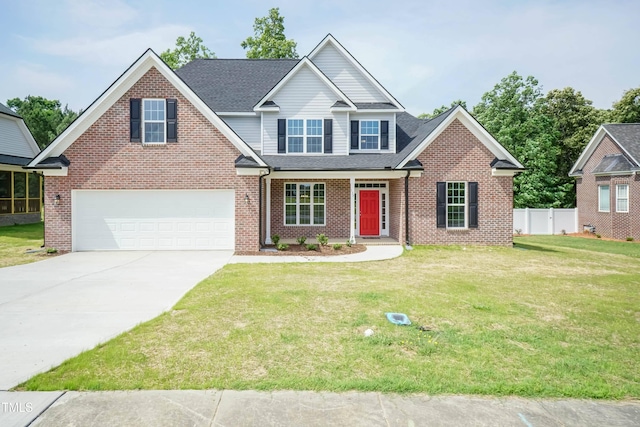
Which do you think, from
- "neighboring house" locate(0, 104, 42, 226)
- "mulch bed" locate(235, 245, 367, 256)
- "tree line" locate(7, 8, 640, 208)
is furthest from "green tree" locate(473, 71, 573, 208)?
"neighboring house" locate(0, 104, 42, 226)

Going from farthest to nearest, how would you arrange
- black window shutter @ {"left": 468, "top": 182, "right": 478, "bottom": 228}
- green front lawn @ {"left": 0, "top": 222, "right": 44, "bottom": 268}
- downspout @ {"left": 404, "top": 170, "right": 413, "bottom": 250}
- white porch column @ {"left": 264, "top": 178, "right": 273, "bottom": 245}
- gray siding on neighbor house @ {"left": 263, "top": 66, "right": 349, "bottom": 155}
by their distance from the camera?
gray siding on neighbor house @ {"left": 263, "top": 66, "right": 349, "bottom": 155} < white porch column @ {"left": 264, "top": 178, "right": 273, "bottom": 245} < black window shutter @ {"left": 468, "top": 182, "right": 478, "bottom": 228} < downspout @ {"left": 404, "top": 170, "right": 413, "bottom": 250} < green front lawn @ {"left": 0, "top": 222, "right": 44, "bottom": 268}

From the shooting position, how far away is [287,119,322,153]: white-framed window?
58.7ft

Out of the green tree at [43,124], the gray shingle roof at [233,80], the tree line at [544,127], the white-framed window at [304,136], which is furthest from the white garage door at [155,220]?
the green tree at [43,124]

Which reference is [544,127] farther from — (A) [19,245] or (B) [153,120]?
(A) [19,245]

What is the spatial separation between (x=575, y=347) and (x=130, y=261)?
40.1ft

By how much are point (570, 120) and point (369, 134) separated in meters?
25.5

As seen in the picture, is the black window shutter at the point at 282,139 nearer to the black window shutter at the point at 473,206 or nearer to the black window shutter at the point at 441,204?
the black window shutter at the point at 441,204

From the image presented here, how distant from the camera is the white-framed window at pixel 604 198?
76.7 ft

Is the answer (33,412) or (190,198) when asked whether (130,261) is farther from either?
(33,412)

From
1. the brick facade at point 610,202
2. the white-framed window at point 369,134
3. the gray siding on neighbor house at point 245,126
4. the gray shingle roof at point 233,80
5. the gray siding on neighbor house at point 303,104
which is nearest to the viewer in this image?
the gray siding on neighbor house at point 303,104

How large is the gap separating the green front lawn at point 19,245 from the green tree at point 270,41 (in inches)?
926

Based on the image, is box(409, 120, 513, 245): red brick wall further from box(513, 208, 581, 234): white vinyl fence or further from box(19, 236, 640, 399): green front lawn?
box(513, 208, 581, 234): white vinyl fence

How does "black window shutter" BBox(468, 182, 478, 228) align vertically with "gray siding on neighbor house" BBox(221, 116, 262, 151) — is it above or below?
below

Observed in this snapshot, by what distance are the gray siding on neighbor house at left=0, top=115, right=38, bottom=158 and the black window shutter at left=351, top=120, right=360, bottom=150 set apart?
23237 millimetres
